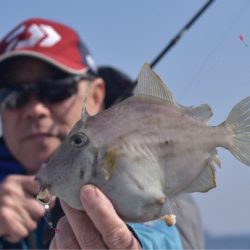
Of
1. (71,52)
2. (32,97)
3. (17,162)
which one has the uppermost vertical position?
(71,52)

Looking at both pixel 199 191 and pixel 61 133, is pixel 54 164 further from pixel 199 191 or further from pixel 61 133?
pixel 61 133

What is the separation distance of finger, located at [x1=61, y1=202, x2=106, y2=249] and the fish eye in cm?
→ 28

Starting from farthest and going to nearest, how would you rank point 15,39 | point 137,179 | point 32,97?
point 15,39
point 32,97
point 137,179

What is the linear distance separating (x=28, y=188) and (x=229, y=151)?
8.19 ft

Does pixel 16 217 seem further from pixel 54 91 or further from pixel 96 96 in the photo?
pixel 96 96

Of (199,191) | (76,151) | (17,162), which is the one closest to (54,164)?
(76,151)

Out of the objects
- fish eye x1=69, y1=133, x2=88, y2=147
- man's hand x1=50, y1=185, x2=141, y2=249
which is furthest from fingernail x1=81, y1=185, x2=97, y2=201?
fish eye x1=69, y1=133, x2=88, y2=147

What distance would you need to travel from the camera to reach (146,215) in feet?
5.01

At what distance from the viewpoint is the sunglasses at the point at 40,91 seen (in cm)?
429

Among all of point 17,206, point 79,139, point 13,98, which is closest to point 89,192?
point 79,139

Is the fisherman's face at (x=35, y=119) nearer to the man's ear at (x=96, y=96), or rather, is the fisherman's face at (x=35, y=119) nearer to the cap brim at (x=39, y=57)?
the cap brim at (x=39, y=57)

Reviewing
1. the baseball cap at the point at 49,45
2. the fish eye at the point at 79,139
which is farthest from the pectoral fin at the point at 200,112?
the baseball cap at the point at 49,45

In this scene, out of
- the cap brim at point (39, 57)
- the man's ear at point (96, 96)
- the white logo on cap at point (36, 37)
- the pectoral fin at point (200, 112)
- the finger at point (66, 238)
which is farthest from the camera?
the man's ear at point (96, 96)

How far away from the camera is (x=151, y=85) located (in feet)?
5.23
